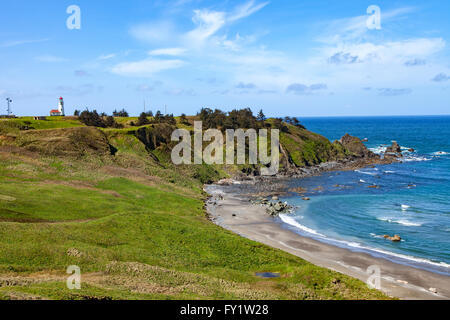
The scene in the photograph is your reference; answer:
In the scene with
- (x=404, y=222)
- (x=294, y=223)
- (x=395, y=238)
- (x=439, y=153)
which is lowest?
(x=395, y=238)

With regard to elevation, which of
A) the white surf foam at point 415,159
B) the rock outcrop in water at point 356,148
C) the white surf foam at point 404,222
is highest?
the rock outcrop in water at point 356,148

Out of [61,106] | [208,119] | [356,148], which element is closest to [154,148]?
[208,119]

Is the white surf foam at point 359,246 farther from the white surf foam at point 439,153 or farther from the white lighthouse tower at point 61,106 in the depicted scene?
the white surf foam at point 439,153

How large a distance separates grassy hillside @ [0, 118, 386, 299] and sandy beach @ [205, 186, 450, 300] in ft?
16.2

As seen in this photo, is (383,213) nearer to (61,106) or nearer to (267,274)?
(267,274)

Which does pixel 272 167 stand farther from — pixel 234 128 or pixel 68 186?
pixel 68 186

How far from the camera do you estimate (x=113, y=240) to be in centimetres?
3875

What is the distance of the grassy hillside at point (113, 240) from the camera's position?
27.8 meters

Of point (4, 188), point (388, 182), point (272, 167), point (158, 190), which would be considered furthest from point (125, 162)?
point (388, 182)

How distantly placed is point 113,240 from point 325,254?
94.7ft

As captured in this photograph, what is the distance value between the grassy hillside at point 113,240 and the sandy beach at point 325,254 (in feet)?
16.2

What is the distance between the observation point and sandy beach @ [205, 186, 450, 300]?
3591 centimetres

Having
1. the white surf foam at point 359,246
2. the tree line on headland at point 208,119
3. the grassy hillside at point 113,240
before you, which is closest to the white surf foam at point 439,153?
the tree line on headland at point 208,119

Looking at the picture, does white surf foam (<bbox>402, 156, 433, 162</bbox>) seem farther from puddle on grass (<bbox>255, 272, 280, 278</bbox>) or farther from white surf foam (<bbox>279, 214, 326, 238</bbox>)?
puddle on grass (<bbox>255, 272, 280, 278</bbox>)
